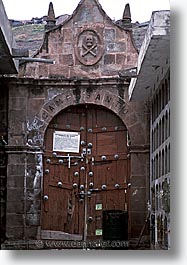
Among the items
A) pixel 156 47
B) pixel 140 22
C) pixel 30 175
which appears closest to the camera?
pixel 156 47

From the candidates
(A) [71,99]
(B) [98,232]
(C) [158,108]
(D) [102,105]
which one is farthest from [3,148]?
(C) [158,108]

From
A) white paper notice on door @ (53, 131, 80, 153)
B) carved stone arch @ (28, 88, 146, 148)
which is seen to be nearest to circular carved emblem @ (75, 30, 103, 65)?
carved stone arch @ (28, 88, 146, 148)

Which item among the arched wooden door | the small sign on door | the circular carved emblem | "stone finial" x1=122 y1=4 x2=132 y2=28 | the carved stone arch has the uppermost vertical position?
"stone finial" x1=122 y1=4 x2=132 y2=28

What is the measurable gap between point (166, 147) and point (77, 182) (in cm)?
81

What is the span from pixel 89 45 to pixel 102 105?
370 millimetres

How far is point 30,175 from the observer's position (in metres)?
4.28

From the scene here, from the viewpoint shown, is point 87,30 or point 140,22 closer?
point 140,22

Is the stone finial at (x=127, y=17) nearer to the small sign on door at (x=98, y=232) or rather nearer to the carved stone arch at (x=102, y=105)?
the carved stone arch at (x=102, y=105)

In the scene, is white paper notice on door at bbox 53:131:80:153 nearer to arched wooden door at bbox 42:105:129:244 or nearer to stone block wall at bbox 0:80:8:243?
arched wooden door at bbox 42:105:129:244

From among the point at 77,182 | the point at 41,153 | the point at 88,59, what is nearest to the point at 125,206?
the point at 77,182

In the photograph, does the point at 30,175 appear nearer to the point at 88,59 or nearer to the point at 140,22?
the point at 88,59

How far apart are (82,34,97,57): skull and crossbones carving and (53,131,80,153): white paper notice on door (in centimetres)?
50

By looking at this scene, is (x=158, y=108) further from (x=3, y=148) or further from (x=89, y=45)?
(x=3, y=148)

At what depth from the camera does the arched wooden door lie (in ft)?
13.7
